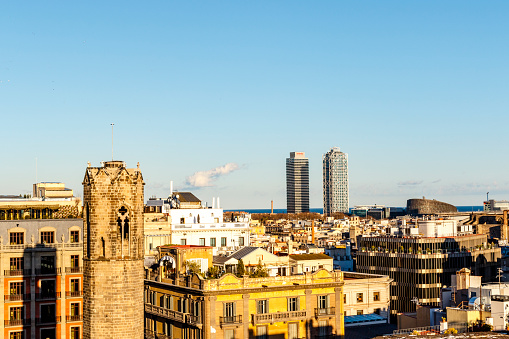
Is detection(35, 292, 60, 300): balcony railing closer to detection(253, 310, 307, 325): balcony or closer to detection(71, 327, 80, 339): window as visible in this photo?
detection(71, 327, 80, 339): window

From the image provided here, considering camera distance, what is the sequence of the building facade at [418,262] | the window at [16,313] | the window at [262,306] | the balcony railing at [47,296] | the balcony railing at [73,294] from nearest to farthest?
the window at [262,306] → the window at [16,313] → the balcony railing at [47,296] → the balcony railing at [73,294] → the building facade at [418,262]

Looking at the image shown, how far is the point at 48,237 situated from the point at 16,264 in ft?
16.4

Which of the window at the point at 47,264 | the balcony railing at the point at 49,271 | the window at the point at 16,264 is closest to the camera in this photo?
the window at the point at 16,264

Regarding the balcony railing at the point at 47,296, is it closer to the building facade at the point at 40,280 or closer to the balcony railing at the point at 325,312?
the building facade at the point at 40,280

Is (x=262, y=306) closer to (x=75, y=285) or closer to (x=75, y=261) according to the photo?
(x=75, y=285)

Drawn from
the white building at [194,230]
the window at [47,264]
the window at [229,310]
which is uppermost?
the white building at [194,230]

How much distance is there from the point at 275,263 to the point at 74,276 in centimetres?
2519

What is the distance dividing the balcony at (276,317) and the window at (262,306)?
90cm

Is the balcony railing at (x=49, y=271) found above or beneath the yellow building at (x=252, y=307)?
above

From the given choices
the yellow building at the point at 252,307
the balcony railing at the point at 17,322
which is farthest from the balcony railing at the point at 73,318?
the yellow building at the point at 252,307

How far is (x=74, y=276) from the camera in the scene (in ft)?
308

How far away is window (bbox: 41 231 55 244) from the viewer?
94.3m

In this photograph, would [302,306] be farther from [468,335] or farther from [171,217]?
[171,217]

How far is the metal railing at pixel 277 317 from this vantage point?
85875mm
